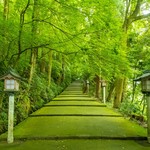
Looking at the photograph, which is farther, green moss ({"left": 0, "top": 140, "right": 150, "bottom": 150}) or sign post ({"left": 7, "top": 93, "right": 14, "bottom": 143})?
sign post ({"left": 7, "top": 93, "right": 14, "bottom": 143})

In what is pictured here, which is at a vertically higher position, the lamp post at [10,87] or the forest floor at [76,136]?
the lamp post at [10,87]

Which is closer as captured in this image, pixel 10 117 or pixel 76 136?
pixel 10 117

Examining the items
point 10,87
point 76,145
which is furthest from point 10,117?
point 76,145

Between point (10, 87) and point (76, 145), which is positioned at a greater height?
point (10, 87)

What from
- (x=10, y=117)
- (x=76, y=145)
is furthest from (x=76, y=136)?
(x=10, y=117)

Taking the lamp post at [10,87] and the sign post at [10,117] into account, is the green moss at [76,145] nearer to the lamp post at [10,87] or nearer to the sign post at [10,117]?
the sign post at [10,117]

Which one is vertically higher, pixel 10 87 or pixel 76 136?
pixel 10 87

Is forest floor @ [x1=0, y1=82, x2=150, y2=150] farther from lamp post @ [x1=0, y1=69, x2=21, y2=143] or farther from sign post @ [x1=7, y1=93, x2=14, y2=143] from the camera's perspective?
lamp post @ [x1=0, y1=69, x2=21, y2=143]

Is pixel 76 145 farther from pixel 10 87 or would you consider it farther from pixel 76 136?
pixel 10 87

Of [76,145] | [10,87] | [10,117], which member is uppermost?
[10,87]

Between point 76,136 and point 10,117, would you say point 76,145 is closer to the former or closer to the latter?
point 76,136

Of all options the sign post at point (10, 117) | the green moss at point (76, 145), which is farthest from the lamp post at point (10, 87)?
the green moss at point (76, 145)

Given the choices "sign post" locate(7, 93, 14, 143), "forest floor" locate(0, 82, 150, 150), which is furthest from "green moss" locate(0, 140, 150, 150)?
"sign post" locate(7, 93, 14, 143)

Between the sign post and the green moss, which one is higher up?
the sign post
